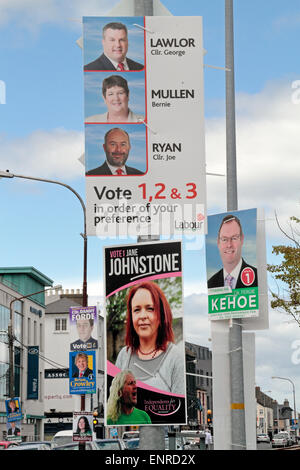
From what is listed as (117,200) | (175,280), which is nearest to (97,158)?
(117,200)

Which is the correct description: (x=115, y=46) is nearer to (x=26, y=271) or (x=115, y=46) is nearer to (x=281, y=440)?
(x=281, y=440)

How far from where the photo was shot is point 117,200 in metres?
7.99

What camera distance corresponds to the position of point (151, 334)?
7758mm

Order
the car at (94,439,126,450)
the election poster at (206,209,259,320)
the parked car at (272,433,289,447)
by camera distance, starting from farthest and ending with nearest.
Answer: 1. the parked car at (272,433,289,447)
2. the car at (94,439,126,450)
3. the election poster at (206,209,259,320)

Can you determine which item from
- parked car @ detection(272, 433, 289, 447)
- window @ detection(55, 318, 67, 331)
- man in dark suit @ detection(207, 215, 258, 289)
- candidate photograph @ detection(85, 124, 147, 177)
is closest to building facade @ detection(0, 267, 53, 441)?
window @ detection(55, 318, 67, 331)

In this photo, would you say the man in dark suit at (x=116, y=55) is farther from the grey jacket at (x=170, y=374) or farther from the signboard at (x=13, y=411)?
the signboard at (x=13, y=411)

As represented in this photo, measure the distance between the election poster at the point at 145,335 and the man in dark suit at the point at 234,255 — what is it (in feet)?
5.30

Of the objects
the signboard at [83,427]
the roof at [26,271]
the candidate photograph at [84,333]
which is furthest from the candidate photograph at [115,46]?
the roof at [26,271]

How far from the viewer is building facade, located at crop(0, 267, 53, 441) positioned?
7150 cm

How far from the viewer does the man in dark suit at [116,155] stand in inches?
316

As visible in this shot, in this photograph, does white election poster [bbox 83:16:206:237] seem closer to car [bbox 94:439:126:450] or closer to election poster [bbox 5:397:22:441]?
car [bbox 94:439:126:450]

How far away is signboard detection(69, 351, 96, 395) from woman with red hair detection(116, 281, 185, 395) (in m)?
15.5

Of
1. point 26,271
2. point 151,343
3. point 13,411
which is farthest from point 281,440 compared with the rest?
point 151,343
